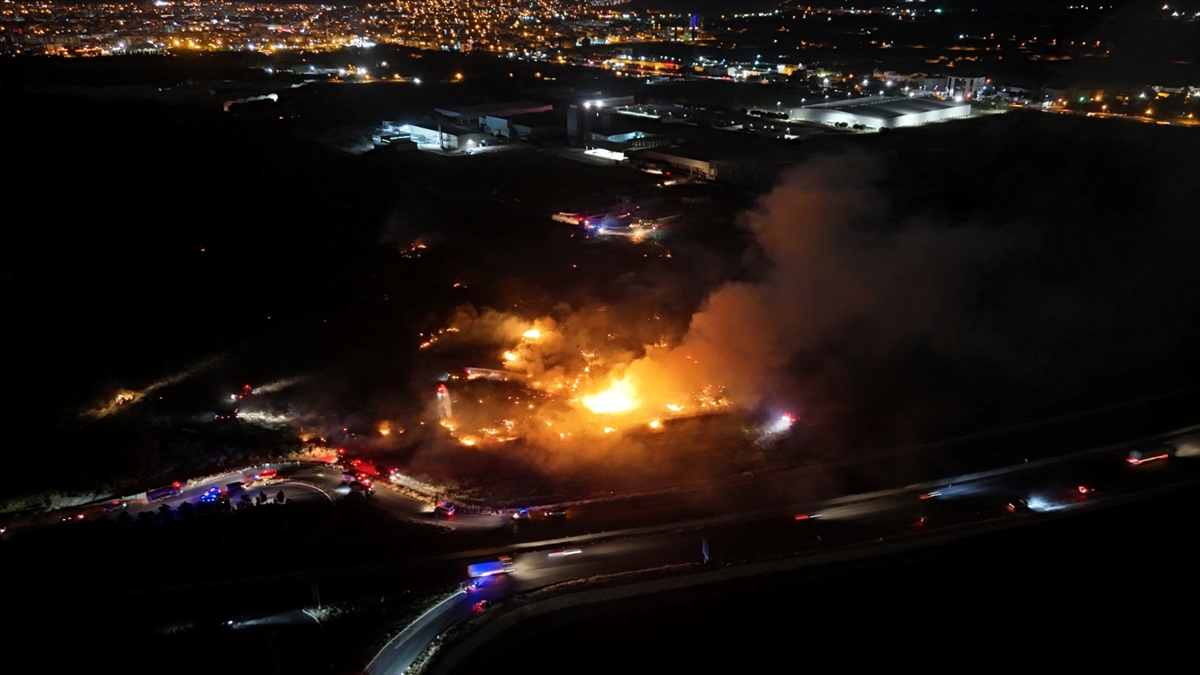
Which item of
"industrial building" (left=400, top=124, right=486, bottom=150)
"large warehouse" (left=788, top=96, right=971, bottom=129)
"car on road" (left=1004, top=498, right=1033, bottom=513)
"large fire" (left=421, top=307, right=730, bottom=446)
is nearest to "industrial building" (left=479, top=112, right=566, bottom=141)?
"industrial building" (left=400, top=124, right=486, bottom=150)

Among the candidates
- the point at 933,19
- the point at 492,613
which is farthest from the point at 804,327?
the point at 933,19

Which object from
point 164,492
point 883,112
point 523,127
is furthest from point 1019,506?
point 523,127

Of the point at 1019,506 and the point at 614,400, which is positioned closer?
the point at 1019,506

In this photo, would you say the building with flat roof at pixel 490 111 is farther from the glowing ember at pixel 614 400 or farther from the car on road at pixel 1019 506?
the car on road at pixel 1019 506

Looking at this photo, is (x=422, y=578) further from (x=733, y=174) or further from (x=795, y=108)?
(x=795, y=108)

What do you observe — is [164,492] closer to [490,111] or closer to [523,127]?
[523,127]

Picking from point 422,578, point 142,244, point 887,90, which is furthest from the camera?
point 887,90
